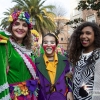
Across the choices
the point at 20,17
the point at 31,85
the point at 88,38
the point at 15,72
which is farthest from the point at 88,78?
the point at 20,17

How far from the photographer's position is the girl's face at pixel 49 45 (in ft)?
12.4

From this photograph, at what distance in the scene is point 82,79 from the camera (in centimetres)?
279

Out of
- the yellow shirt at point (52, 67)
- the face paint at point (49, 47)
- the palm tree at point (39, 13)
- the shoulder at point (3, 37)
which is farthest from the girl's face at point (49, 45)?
the palm tree at point (39, 13)

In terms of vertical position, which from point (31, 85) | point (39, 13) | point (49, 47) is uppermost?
point (39, 13)

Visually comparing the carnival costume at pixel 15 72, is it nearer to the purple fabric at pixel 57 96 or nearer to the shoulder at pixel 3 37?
the shoulder at pixel 3 37

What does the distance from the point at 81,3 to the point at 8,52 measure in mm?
9794

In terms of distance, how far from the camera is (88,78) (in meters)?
2.72

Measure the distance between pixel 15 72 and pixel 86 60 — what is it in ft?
3.06

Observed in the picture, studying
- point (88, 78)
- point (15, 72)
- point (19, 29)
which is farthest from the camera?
point (19, 29)

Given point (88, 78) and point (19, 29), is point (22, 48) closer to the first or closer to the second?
point (19, 29)

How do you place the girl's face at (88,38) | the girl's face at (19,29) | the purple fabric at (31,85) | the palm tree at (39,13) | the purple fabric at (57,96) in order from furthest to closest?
the palm tree at (39,13)
the purple fabric at (57,96)
the girl's face at (19,29)
the purple fabric at (31,85)
the girl's face at (88,38)

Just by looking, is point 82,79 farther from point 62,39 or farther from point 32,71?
point 62,39

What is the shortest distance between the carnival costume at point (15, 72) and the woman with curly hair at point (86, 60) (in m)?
0.62

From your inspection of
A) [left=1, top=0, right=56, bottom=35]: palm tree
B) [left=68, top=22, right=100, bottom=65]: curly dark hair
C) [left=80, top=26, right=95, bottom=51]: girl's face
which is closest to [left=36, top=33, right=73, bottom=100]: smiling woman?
[left=68, top=22, right=100, bottom=65]: curly dark hair
